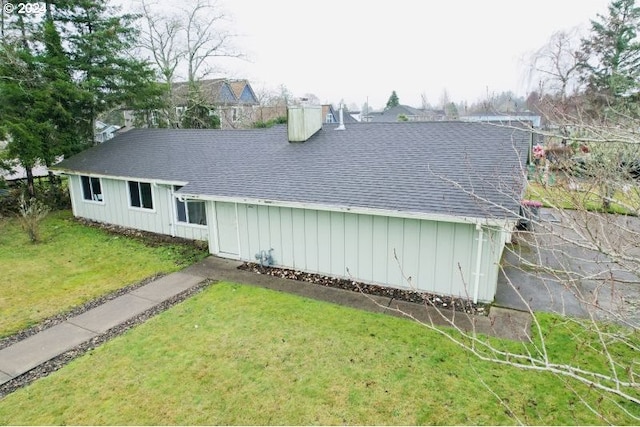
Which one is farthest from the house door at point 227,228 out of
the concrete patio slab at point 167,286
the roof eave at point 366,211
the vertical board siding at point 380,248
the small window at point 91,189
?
the small window at point 91,189

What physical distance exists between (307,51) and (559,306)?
39261 millimetres

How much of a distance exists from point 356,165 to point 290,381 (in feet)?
19.4

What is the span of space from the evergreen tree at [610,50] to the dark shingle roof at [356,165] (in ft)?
69.7

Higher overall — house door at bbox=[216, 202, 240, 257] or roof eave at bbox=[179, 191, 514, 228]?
roof eave at bbox=[179, 191, 514, 228]

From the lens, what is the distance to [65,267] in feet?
34.3

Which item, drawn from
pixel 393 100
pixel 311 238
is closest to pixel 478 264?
pixel 311 238

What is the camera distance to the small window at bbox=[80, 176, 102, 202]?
14.7 m

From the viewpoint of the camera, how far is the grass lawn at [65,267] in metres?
8.34

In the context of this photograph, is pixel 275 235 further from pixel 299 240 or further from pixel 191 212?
pixel 191 212

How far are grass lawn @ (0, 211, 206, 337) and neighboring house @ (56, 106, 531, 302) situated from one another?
1.24 meters

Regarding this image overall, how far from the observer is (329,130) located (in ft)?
41.4

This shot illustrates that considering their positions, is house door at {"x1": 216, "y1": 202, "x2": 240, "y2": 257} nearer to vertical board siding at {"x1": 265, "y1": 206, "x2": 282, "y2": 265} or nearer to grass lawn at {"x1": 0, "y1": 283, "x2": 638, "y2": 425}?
vertical board siding at {"x1": 265, "y1": 206, "x2": 282, "y2": 265}

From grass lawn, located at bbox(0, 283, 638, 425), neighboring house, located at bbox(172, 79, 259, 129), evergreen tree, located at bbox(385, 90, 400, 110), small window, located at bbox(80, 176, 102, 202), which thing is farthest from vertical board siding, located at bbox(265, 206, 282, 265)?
evergreen tree, located at bbox(385, 90, 400, 110)

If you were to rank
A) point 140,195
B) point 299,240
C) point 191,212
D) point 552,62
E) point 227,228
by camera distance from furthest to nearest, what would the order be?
point 140,195
point 191,212
point 552,62
point 227,228
point 299,240
